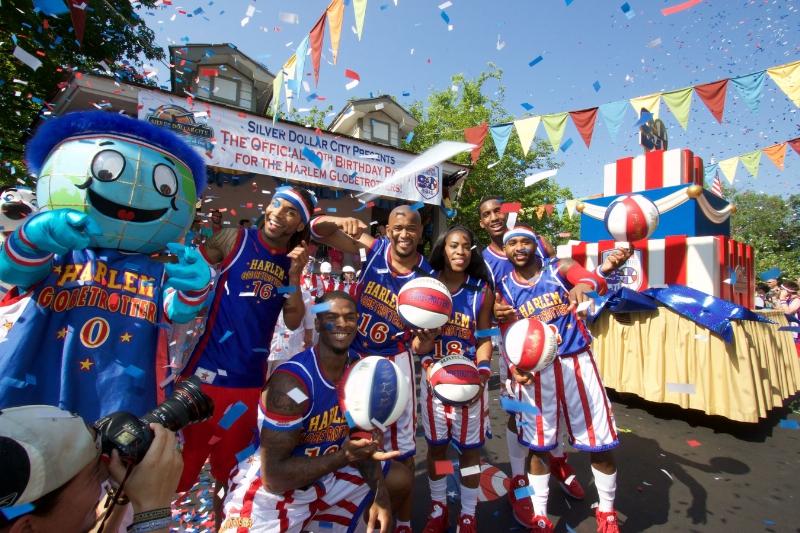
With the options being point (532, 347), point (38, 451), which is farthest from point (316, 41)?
point (38, 451)

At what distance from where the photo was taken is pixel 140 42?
12.5m

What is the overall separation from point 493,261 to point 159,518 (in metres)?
3.16

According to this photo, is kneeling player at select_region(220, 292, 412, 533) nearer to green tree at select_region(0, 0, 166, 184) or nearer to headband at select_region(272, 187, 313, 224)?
headband at select_region(272, 187, 313, 224)

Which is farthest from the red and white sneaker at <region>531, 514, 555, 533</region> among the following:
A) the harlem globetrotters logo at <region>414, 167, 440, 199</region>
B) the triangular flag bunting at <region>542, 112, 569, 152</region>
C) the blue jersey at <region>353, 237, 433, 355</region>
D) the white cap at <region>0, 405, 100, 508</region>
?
the harlem globetrotters logo at <region>414, 167, 440, 199</region>

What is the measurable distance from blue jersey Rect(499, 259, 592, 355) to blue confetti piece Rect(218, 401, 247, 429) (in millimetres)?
2187

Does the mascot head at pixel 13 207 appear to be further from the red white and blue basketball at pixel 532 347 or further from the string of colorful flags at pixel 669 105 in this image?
the string of colorful flags at pixel 669 105

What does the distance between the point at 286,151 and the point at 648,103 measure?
7.06 m

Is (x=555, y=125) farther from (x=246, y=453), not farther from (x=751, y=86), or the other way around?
(x=246, y=453)

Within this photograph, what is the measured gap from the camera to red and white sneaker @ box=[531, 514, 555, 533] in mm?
2828

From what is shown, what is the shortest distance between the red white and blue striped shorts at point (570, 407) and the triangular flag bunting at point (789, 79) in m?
5.63

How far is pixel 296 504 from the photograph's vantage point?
212 cm

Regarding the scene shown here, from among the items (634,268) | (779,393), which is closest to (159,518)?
(634,268)

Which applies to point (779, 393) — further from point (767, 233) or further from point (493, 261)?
point (767, 233)

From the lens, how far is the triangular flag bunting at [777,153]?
7.64 metres
